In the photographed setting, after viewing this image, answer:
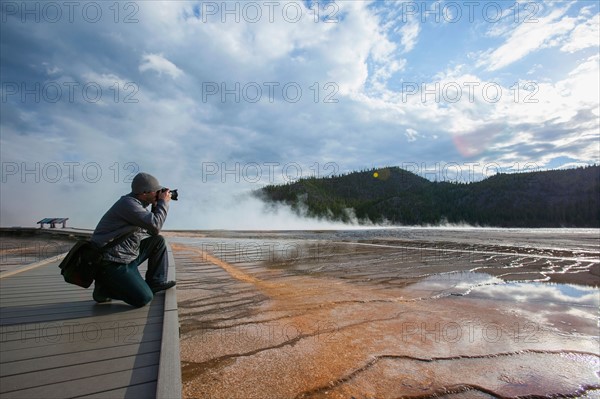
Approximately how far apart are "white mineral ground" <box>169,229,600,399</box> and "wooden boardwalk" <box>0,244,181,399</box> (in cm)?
67

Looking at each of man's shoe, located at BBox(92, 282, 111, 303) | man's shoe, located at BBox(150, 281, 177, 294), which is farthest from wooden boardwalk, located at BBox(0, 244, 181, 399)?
man's shoe, located at BBox(150, 281, 177, 294)

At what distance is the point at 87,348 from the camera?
2527 mm

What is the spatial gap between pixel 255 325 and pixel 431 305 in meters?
3.24

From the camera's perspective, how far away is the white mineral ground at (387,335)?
3.09 metres

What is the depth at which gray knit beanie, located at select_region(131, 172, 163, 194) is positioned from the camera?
3.79 metres

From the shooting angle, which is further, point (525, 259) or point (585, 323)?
point (525, 259)

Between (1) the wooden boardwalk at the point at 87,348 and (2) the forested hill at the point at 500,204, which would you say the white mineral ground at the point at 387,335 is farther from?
(2) the forested hill at the point at 500,204

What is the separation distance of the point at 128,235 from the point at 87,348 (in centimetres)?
142

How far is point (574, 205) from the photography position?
292 ft

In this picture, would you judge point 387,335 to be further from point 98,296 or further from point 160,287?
point 98,296

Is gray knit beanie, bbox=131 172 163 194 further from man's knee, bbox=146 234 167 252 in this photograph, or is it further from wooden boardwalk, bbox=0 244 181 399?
wooden boardwalk, bbox=0 244 181 399

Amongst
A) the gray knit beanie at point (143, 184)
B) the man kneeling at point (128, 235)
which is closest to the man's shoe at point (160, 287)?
the man kneeling at point (128, 235)

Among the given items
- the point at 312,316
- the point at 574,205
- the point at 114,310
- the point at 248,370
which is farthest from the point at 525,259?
the point at 574,205

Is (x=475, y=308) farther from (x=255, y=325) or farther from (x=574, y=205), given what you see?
(x=574, y=205)
